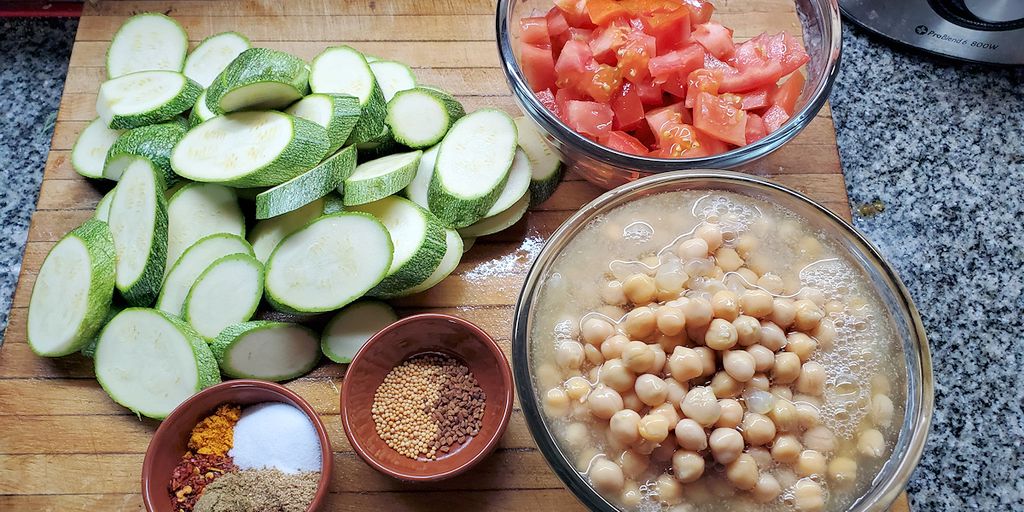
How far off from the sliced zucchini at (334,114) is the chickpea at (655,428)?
44.2 inches

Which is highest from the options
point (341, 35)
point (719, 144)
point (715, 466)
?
point (341, 35)

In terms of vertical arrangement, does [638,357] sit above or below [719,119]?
below

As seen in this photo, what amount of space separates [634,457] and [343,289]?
886 mm

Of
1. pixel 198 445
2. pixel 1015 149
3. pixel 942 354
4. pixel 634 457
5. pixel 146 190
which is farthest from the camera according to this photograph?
pixel 1015 149

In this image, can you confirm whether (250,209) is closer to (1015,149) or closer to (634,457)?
(634,457)

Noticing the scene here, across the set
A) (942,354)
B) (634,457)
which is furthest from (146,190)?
(942,354)

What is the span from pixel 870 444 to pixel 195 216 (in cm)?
182

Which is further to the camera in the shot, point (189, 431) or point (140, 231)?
point (140, 231)

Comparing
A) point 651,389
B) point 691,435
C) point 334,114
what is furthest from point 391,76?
point 691,435

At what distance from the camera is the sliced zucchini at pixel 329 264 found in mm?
2014

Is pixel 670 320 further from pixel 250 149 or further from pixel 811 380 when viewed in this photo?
pixel 250 149

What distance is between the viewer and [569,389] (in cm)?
168

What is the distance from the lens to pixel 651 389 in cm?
160

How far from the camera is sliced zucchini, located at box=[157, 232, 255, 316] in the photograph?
2.11 meters
